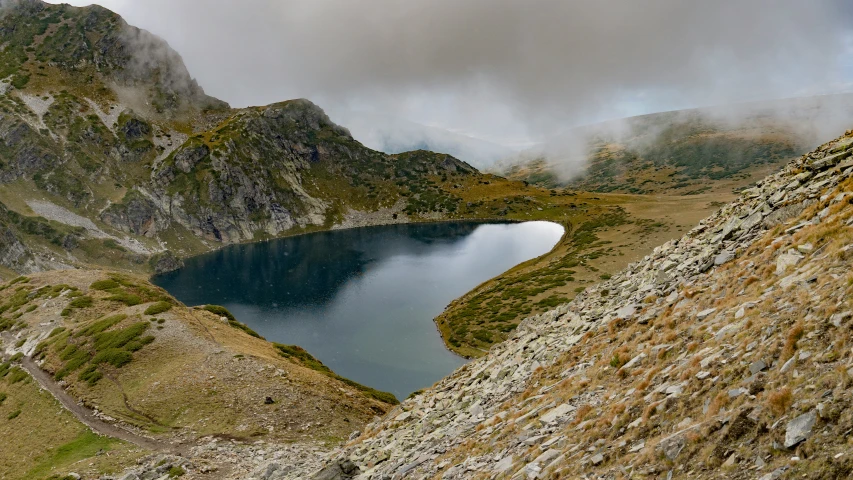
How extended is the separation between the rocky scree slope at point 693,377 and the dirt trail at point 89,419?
17333mm

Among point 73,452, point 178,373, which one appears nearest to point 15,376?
point 178,373

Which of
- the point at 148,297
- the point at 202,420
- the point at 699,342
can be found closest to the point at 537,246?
the point at 148,297

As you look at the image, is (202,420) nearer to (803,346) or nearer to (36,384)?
(36,384)

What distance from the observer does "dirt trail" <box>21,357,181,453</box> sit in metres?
35.1

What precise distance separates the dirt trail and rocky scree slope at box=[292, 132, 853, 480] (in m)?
17.3

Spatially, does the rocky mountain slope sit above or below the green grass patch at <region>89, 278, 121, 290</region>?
below

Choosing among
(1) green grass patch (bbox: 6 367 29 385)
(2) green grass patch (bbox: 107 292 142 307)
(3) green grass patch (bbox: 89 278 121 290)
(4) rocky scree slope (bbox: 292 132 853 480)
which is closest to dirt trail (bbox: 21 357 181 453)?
(1) green grass patch (bbox: 6 367 29 385)

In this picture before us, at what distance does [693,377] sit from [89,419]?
49156 millimetres

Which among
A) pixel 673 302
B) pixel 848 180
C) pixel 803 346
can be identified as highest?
pixel 848 180

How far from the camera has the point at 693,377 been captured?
12375 mm

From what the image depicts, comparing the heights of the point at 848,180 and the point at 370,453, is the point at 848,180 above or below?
above

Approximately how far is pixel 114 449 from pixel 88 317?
38638 mm

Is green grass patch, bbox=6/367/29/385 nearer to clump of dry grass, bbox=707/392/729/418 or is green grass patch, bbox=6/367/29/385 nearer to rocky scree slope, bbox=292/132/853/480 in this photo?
rocky scree slope, bbox=292/132/853/480

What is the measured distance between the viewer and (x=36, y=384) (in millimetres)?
46094
